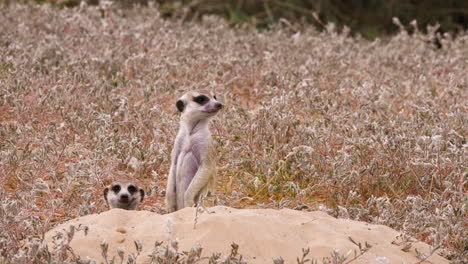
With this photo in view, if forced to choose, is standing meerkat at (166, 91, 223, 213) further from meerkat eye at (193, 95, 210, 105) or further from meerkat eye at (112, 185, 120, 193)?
meerkat eye at (112, 185, 120, 193)

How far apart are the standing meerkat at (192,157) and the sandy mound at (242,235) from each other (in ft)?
3.08

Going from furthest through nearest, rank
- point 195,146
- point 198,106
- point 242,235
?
point 198,106 → point 195,146 → point 242,235

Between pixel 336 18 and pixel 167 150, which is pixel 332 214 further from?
pixel 336 18

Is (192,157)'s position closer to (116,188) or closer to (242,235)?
(116,188)

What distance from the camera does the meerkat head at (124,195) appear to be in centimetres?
605

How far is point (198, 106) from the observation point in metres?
6.50

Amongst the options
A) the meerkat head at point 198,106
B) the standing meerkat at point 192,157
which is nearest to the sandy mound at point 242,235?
the standing meerkat at point 192,157

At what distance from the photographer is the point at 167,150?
23.2 ft

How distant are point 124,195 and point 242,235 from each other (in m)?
1.45

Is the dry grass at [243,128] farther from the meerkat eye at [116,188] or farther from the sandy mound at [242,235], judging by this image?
the sandy mound at [242,235]

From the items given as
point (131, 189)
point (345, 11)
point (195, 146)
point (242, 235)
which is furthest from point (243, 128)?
point (345, 11)

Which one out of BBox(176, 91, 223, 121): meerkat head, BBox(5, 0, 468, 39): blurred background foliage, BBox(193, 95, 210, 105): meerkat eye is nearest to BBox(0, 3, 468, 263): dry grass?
BBox(176, 91, 223, 121): meerkat head

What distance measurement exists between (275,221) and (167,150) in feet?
7.33

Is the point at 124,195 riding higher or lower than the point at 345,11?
higher
